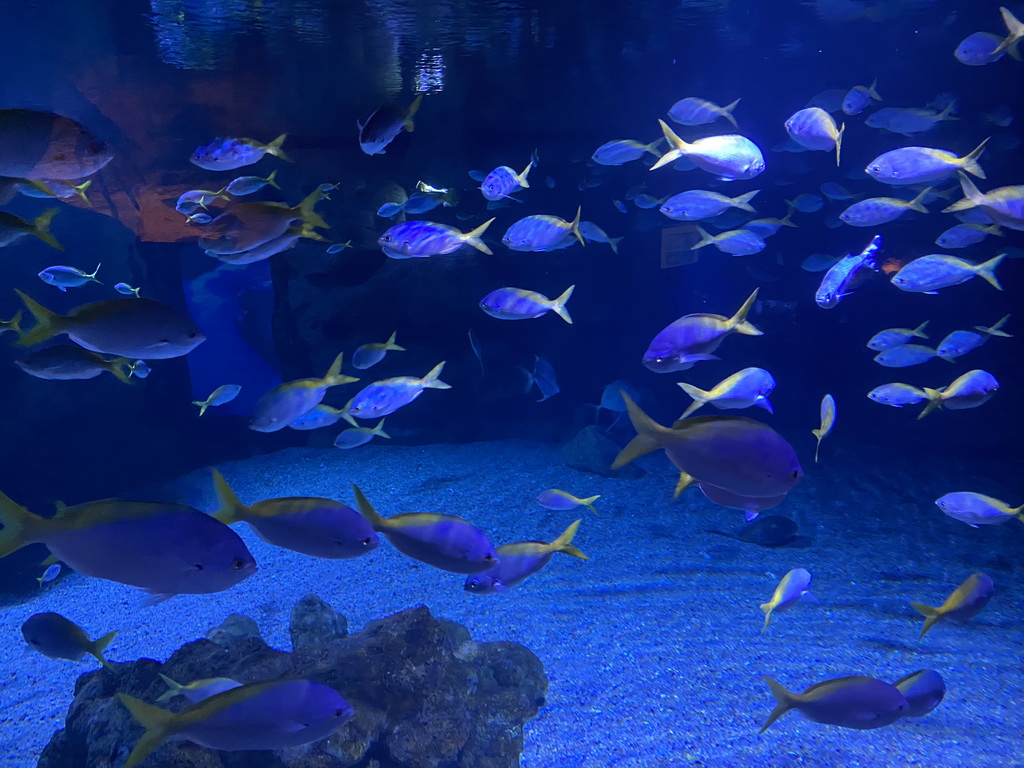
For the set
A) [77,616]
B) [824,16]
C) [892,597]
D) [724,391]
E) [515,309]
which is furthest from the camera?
[824,16]

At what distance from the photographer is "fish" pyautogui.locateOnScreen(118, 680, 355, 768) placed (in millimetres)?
1839

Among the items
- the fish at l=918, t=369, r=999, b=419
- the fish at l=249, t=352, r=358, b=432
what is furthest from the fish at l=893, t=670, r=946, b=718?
the fish at l=249, t=352, r=358, b=432

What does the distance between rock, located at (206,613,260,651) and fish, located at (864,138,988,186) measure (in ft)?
21.7

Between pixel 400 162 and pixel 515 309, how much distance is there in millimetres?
6911

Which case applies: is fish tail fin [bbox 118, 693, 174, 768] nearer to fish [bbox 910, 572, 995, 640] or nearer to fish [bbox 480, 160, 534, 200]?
fish [bbox 910, 572, 995, 640]

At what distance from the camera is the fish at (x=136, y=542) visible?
1.86m

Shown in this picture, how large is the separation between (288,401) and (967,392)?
18.4ft

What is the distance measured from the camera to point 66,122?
2137 mm

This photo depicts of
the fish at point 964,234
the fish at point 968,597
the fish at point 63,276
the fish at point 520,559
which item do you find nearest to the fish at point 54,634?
the fish at point 520,559

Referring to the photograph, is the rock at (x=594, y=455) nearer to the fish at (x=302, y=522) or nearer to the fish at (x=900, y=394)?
the fish at (x=900, y=394)

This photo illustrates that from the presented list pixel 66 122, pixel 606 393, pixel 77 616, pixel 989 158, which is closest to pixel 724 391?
pixel 66 122

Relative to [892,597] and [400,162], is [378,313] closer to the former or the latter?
[400,162]

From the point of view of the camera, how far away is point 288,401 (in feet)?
11.6

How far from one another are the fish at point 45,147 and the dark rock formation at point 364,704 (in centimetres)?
261
